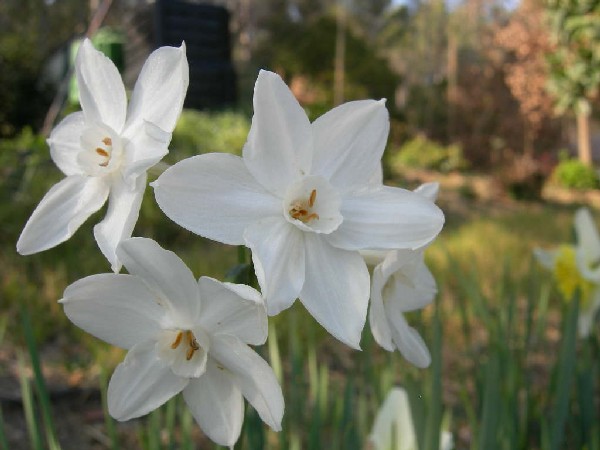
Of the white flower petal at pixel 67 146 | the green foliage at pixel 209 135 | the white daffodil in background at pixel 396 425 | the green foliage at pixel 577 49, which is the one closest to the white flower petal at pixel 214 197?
the white flower petal at pixel 67 146

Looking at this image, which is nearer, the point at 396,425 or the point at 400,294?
the point at 400,294

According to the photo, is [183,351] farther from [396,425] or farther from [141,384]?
[396,425]

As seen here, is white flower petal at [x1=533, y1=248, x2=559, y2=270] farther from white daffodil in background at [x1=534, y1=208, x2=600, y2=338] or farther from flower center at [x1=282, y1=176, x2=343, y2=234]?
flower center at [x1=282, y1=176, x2=343, y2=234]

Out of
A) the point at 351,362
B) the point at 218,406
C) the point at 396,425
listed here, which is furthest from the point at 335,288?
the point at 351,362

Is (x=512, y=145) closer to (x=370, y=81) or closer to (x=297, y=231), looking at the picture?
(x=370, y=81)

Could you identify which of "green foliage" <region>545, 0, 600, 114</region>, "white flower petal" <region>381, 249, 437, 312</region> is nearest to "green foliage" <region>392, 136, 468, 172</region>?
"green foliage" <region>545, 0, 600, 114</region>

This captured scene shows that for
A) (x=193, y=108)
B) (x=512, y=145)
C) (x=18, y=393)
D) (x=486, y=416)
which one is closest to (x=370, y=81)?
(x=512, y=145)
